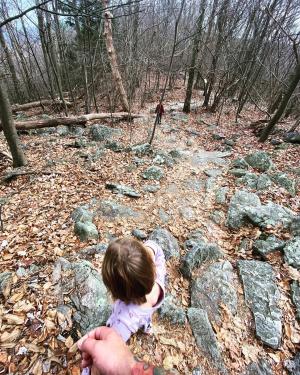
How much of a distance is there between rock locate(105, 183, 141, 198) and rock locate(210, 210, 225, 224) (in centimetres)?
174

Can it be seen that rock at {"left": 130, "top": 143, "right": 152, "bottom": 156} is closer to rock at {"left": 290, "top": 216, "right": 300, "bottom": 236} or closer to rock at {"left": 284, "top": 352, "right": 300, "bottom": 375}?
rock at {"left": 290, "top": 216, "right": 300, "bottom": 236}

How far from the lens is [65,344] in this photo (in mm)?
2258

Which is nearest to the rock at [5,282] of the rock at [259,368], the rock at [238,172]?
the rock at [259,368]

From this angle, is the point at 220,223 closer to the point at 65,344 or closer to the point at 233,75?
the point at 65,344

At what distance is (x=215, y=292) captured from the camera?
3.02 meters

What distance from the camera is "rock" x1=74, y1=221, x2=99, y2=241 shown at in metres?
3.63

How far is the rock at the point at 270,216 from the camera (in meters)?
4.17

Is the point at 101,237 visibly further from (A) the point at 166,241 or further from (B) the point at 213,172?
(B) the point at 213,172

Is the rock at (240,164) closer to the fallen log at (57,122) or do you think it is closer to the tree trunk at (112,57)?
the fallen log at (57,122)

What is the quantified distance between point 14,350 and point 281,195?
571 centimetres

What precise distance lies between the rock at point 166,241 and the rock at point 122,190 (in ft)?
4.56

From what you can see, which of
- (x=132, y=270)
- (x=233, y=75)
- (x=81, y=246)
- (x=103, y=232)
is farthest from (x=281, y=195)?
(x=233, y=75)

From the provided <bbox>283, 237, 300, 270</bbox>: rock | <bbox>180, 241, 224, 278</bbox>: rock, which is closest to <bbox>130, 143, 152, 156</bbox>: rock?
<bbox>180, 241, 224, 278</bbox>: rock

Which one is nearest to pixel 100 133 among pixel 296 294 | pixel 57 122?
pixel 57 122
